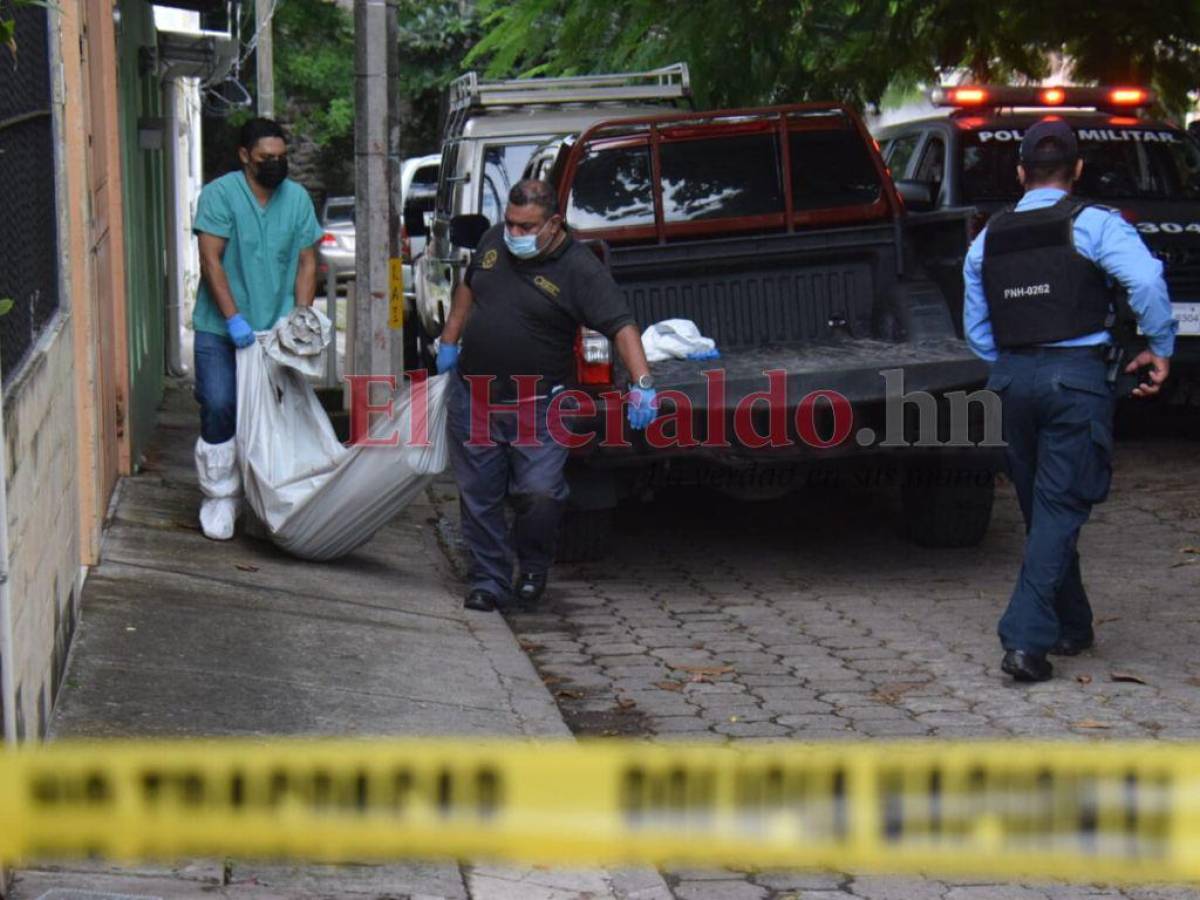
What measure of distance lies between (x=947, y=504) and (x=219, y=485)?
3.32 meters

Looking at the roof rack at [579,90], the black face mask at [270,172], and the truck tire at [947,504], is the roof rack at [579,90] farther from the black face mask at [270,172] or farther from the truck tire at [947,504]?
the black face mask at [270,172]

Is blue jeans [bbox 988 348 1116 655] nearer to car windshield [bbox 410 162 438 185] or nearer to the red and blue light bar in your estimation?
the red and blue light bar

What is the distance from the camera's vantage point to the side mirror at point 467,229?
31.3 ft

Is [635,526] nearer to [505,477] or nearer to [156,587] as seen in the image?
[505,477]

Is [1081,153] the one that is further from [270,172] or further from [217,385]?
[217,385]

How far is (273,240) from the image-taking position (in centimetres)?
824

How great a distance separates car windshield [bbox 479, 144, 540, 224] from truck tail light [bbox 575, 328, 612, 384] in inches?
163

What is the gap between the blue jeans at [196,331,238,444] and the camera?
8.14 m

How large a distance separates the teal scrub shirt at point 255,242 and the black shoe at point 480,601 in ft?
4.81

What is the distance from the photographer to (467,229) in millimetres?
9602

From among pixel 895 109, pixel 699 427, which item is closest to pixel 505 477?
pixel 699 427

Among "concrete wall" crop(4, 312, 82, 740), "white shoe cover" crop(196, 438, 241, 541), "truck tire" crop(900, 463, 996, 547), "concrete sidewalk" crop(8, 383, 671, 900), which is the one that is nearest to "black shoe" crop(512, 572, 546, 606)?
"concrete sidewalk" crop(8, 383, 671, 900)

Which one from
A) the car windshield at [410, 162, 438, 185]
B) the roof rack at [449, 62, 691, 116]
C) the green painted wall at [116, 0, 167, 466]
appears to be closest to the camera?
the green painted wall at [116, 0, 167, 466]

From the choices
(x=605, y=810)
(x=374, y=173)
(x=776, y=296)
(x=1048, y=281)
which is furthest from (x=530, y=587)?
(x=605, y=810)
